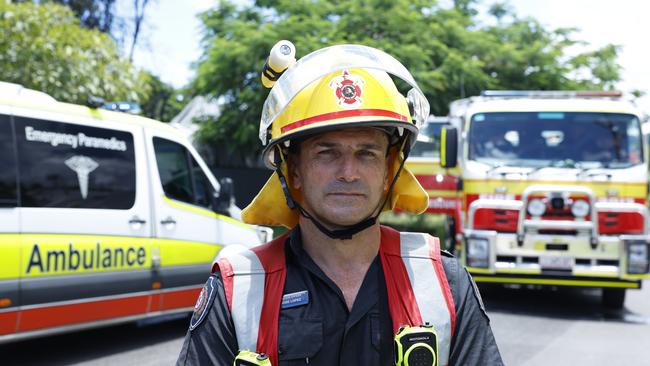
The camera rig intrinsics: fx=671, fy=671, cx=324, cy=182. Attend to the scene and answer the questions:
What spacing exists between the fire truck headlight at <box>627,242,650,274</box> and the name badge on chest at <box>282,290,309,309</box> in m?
6.47

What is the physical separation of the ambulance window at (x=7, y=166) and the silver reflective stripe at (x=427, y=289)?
3789 mm

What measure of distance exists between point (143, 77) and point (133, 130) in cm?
716

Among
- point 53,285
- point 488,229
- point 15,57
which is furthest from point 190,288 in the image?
point 15,57

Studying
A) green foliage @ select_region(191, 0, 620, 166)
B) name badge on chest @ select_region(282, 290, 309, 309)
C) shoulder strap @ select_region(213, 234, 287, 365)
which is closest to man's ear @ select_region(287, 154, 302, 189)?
shoulder strap @ select_region(213, 234, 287, 365)

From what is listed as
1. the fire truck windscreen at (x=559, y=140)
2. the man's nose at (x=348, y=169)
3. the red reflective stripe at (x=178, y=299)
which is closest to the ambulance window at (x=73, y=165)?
the red reflective stripe at (x=178, y=299)

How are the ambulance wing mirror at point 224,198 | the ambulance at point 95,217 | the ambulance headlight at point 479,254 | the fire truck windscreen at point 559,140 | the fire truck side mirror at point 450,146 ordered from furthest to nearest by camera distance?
the fire truck side mirror at point 450,146, the fire truck windscreen at point 559,140, the ambulance headlight at point 479,254, the ambulance wing mirror at point 224,198, the ambulance at point 95,217

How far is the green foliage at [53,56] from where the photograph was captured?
417 inches

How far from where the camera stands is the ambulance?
4.85 metres

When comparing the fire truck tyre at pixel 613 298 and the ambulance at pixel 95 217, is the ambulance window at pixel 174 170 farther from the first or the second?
the fire truck tyre at pixel 613 298

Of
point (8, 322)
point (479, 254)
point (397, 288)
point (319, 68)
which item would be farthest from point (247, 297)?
point (479, 254)

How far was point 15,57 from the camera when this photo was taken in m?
10.6

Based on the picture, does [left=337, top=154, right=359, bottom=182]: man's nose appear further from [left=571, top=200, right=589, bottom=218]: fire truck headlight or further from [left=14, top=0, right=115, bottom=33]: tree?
[left=14, top=0, right=115, bottom=33]: tree

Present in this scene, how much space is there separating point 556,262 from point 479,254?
2.75ft

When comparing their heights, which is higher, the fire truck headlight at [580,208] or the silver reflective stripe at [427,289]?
the silver reflective stripe at [427,289]
